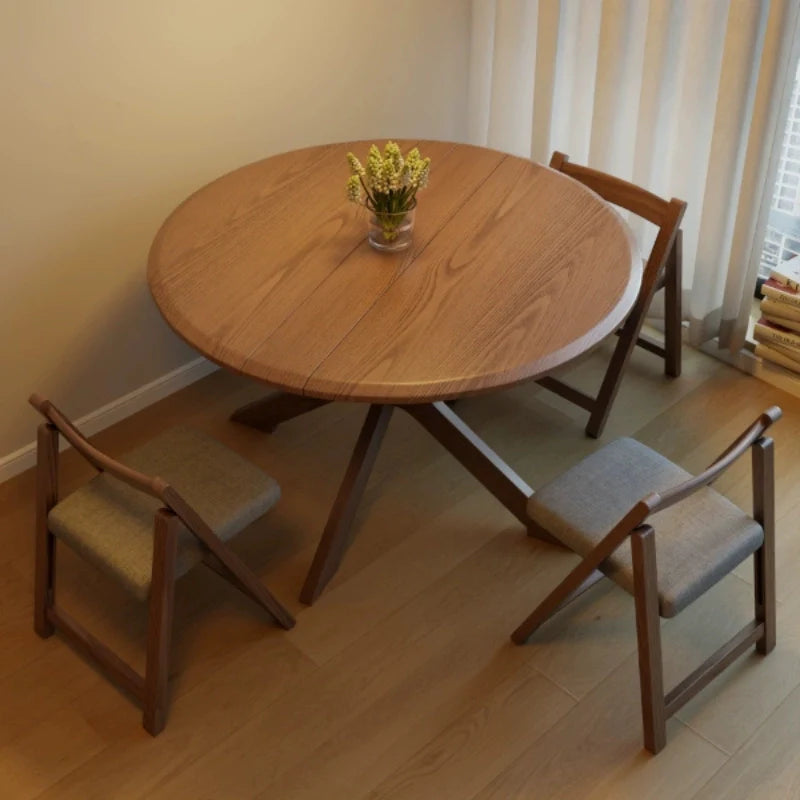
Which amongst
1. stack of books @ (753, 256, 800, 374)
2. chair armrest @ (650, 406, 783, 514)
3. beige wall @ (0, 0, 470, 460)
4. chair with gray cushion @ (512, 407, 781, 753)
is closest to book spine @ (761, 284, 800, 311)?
stack of books @ (753, 256, 800, 374)

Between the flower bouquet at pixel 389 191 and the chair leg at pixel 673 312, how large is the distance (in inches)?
37.7

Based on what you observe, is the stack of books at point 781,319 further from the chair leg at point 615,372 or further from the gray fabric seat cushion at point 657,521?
the gray fabric seat cushion at point 657,521

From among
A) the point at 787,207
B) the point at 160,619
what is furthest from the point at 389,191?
the point at 787,207

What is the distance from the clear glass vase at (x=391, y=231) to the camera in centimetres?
262

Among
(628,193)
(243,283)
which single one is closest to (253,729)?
(243,283)

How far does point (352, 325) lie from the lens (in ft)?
8.00

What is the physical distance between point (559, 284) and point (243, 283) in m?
0.75

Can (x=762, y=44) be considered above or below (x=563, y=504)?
above

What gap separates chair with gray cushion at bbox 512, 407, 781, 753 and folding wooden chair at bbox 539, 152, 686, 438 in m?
0.57

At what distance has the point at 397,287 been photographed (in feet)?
8.39

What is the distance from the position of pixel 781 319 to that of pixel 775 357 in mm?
124

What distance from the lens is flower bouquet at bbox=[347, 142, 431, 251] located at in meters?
2.56

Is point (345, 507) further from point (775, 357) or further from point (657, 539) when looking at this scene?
point (775, 357)

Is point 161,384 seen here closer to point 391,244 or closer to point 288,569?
point 288,569
